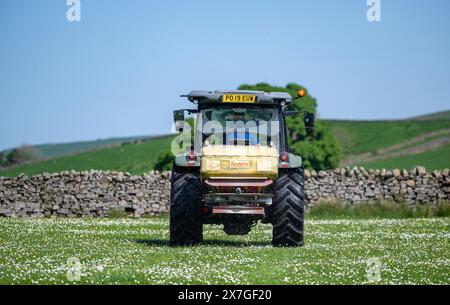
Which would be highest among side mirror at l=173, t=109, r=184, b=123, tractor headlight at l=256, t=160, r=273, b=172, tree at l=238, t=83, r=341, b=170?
side mirror at l=173, t=109, r=184, b=123

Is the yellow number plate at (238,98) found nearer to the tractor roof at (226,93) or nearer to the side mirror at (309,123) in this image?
the tractor roof at (226,93)

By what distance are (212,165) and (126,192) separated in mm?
21066

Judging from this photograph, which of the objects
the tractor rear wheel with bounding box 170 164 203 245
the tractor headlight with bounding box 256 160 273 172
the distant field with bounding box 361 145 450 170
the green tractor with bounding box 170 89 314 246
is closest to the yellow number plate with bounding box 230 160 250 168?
the green tractor with bounding box 170 89 314 246

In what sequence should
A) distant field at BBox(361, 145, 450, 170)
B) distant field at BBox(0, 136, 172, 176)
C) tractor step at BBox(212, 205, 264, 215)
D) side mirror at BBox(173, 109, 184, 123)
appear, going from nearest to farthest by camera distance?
1. tractor step at BBox(212, 205, 264, 215)
2. side mirror at BBox(173, 109, 184, 123)
3. distant field at BBox(361, 145, 450, 170)
4. distant field at BBox(0, 136, 172, 176)

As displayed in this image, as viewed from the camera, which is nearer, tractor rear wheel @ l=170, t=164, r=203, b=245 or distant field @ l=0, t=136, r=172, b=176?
tractor rear wheel @ l=170, t=164, r=203, b=245

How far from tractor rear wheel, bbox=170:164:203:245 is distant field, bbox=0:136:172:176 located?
57370 mm

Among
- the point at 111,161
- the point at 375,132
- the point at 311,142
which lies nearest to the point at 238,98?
the point at 311,142

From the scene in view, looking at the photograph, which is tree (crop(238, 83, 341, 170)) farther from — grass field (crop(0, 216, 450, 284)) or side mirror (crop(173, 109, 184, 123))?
side mirror (crop(173, 109, 184, 123))

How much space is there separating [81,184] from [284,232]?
70.7ft

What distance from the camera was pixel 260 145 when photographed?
20.0 metres

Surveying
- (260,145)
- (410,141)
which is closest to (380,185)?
(260,145)

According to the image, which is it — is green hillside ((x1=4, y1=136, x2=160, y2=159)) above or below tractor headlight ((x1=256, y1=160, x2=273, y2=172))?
below

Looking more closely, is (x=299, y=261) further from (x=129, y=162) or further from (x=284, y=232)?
(x=129, y=162)

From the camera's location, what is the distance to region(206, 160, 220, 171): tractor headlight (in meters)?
19.1
